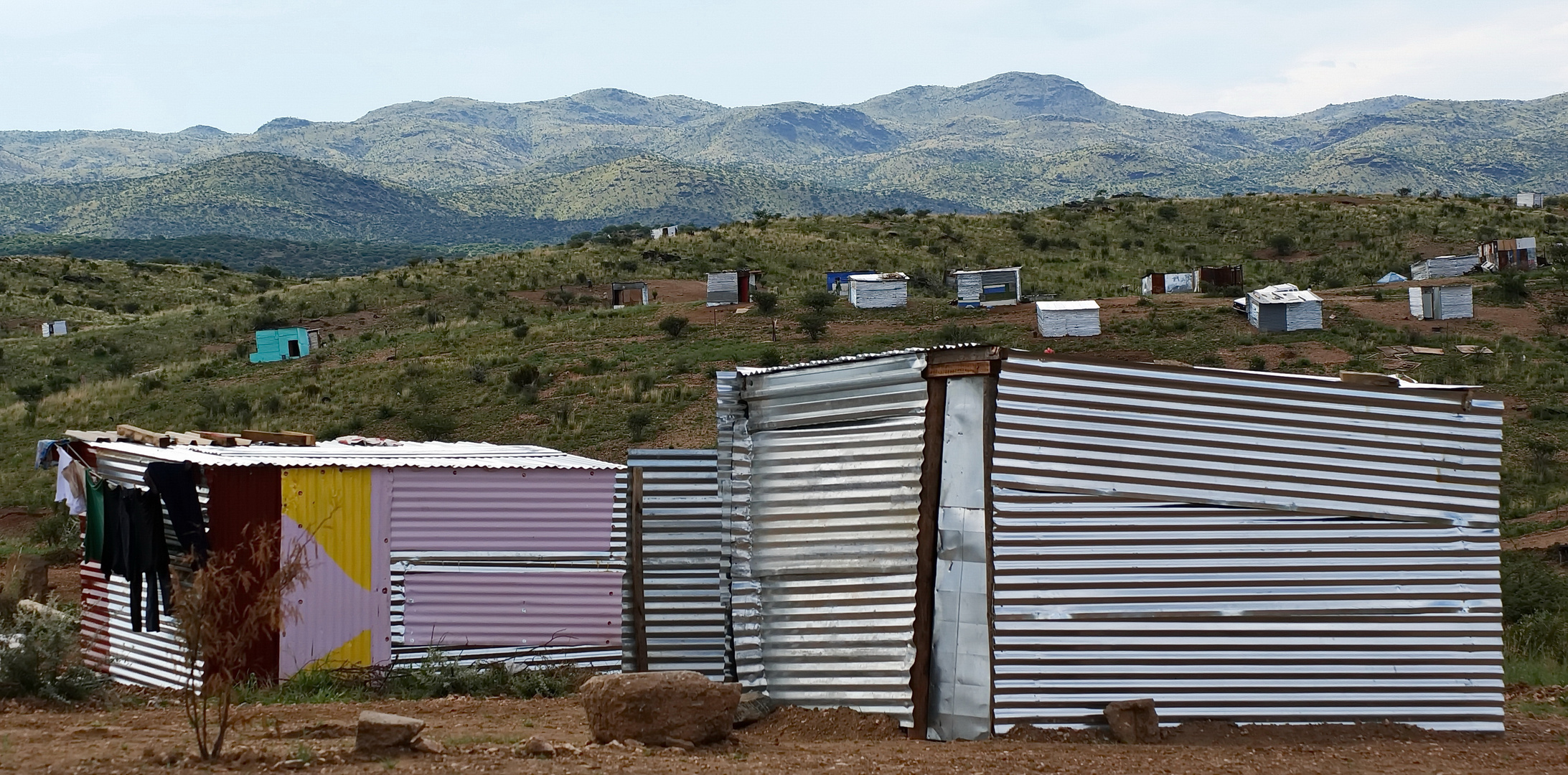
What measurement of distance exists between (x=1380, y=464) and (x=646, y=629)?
5.59 metres

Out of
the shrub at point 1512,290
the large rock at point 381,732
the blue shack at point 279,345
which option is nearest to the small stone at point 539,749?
the large rock at point 381,732

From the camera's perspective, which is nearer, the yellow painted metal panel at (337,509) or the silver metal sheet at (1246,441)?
the silver metal sheet at (1246,441)

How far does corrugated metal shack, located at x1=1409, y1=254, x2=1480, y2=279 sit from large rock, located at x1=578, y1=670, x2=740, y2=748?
41470 millimetres

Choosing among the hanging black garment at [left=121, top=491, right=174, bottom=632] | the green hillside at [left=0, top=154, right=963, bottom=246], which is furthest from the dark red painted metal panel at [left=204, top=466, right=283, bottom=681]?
the green hillside at [left=0, top=154, right=963, bottom=246]

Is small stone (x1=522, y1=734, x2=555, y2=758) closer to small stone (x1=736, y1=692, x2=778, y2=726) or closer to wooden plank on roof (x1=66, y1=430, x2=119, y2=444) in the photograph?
small stone (x1=736, y1=692, x2=778, y2=726)

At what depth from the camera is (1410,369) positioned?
29.5m

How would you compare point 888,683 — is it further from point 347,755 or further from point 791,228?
point 791,228

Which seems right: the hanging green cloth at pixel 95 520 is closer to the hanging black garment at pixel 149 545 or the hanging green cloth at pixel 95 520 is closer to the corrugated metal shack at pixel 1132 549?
the hanging black garment at pixel 149 545

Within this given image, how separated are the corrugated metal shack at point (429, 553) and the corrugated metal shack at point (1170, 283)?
114 ft

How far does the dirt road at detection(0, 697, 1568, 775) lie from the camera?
6.94 metres

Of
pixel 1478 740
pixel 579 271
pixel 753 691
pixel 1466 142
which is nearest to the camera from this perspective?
pixel 1478 740

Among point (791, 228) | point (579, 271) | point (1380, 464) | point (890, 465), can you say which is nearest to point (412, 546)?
point (890, 465)

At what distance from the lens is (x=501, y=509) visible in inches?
403

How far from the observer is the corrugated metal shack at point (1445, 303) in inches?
1364
